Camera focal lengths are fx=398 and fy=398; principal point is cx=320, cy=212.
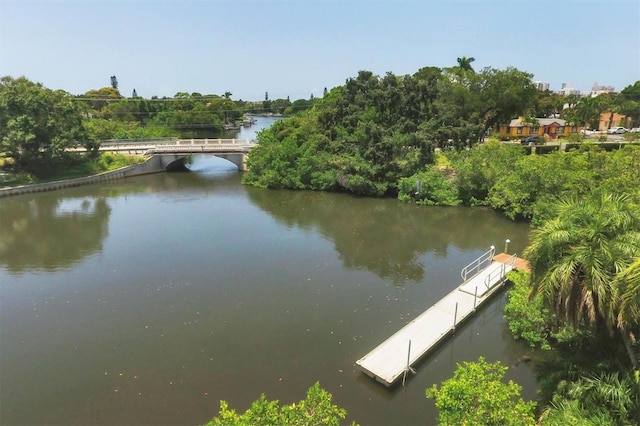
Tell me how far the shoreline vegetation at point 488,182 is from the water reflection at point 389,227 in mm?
1291

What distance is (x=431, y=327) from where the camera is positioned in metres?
11.3

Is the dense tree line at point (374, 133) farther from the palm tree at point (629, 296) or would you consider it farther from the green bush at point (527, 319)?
the palm tree at point (629, 296)

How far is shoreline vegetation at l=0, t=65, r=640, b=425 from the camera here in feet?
18.6

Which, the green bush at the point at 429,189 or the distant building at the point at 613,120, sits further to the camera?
the distant building at the point at 613,120

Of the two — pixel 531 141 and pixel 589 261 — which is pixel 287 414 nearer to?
pixel 589 261

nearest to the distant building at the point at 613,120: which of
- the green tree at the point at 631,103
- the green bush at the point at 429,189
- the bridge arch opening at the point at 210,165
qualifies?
the green tree at the point at 631,103

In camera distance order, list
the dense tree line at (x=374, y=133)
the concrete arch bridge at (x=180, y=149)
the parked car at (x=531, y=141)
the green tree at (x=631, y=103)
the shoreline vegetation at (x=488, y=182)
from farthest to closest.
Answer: the green tree at (x=631, y=103) < the parked car at (x=531, y=141) < the concrete arch bridge at (x=180, y=149) < the dense tree line at (x=374, y=133) < the shoreline vegetation at (x=488, y=182)

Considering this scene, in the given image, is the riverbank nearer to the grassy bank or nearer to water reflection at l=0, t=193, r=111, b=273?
the grassy bank

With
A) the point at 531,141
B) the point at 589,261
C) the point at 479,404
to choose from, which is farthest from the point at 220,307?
the point at 531,141

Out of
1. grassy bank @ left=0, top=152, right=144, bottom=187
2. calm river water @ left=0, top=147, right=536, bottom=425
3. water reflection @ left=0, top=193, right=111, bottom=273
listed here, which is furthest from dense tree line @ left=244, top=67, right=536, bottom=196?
grassy bank @ left=0, top=152, right=144, bottom=187

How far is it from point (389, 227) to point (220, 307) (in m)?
11.2

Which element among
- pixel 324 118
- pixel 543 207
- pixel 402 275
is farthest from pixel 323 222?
pixel 324 118

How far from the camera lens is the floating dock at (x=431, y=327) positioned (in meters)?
9.56

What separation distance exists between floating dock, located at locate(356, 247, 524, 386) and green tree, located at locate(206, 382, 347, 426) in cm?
440
